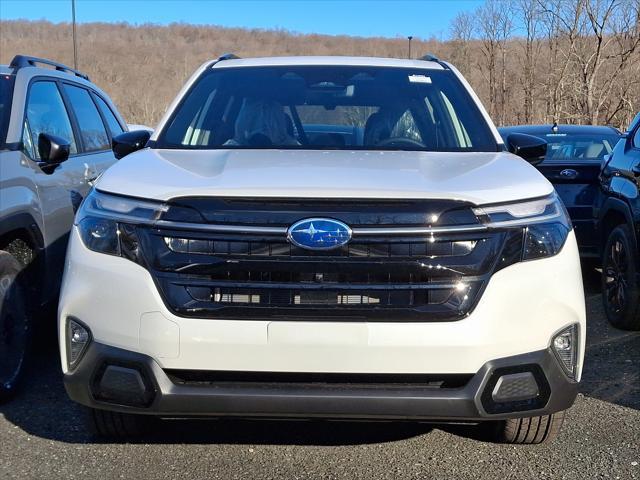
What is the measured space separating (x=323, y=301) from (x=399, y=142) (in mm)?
1499

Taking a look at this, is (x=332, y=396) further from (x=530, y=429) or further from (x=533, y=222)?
(x=530, y=429)

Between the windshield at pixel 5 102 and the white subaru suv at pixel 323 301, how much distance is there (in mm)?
1700

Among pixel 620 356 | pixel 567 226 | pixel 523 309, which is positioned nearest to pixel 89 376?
pixel 523 309

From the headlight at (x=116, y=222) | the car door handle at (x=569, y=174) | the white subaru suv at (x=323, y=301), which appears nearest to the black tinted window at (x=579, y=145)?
the car door handle at (x=569, y=174)

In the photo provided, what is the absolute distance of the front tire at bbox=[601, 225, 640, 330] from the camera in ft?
17.3

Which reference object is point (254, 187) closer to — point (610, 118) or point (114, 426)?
point (114, 426)

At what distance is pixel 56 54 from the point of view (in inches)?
3410

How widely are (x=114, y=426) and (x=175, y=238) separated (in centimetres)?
110

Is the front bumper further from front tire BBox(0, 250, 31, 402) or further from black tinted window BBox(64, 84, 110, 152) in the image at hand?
black tinted window BBox(64, 84, 110, 152)

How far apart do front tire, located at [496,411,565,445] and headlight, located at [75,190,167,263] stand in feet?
5.90

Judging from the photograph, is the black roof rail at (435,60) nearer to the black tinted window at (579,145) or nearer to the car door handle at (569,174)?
the car door handle at (569,174)

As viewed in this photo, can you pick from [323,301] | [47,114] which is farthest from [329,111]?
[47,114]

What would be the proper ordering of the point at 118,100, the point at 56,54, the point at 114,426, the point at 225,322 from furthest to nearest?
the point at 56,54 → the point at 118,100 → the point at 114,426 → the point at 225,322

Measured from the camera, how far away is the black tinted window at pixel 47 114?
15.5 ft
